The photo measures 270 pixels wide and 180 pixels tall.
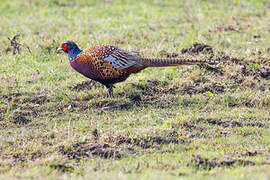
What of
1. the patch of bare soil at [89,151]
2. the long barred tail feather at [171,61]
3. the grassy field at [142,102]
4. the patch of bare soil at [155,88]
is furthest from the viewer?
the patch of bare soil at [155,88]

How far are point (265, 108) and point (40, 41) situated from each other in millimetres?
4989

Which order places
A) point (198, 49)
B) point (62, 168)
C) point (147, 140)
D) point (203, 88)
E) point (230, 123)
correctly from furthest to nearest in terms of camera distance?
point (198, 49), point (203, 88), point (230, 123), point (147, 140), point (62, 168)

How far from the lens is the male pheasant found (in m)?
7.38

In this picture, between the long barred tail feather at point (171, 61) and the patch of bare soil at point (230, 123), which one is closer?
the patch of bare soil at point (230, 123)

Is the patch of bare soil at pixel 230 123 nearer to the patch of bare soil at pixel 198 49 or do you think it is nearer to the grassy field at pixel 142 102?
the grassy field at pixel 142 102

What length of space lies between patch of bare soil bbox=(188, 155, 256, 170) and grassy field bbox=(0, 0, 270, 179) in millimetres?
11

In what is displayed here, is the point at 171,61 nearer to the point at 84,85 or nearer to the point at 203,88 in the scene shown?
the point at 203,88

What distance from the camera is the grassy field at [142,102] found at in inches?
211

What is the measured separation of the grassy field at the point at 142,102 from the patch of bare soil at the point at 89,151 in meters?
0.01

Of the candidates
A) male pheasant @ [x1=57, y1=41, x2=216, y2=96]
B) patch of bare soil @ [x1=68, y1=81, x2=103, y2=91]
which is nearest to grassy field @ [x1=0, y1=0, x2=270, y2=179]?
patch of bare soil @ [x1=68, y1=81, x2=103, y2=91]

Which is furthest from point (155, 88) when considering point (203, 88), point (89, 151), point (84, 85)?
point (89, 151)

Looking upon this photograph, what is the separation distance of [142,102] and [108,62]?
2.58 feet

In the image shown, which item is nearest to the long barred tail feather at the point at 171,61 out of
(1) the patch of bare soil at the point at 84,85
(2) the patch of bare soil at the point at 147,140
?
(1) the patch of bare soil at the point at 84,85

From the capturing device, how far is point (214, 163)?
17.4ft
